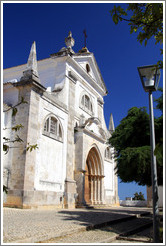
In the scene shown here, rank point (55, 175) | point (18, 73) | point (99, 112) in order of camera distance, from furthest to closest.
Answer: point (99, 112), point (18, 73), point (55, 175)

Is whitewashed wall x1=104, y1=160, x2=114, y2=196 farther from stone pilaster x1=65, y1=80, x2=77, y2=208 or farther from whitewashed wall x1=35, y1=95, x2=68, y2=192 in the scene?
whitewashed wall x1=35, y1=95, x2=68, y2=192

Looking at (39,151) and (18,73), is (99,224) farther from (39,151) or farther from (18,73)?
(18,73)

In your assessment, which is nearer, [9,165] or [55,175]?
[9,165]

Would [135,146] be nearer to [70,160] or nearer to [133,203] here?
[70,160]

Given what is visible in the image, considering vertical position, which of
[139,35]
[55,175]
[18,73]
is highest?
[18,73]

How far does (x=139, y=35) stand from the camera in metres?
5.61

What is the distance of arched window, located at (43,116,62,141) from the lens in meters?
17.1

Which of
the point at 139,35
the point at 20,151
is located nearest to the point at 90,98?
the point at 20,151

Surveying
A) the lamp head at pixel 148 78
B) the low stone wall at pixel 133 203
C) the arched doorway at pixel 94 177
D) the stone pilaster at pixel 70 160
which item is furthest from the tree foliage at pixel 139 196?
the lamp head at pixel 148 78

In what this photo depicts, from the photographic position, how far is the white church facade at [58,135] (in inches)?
572

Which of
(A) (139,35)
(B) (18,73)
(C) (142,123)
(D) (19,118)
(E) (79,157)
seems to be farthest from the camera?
(B) (18,73)

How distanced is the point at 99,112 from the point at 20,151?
14805mm

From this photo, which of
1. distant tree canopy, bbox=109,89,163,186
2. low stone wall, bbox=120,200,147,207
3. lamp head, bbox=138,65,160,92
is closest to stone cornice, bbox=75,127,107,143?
distant tree canopy, bbox=109,89,163,186

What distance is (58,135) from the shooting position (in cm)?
1828
